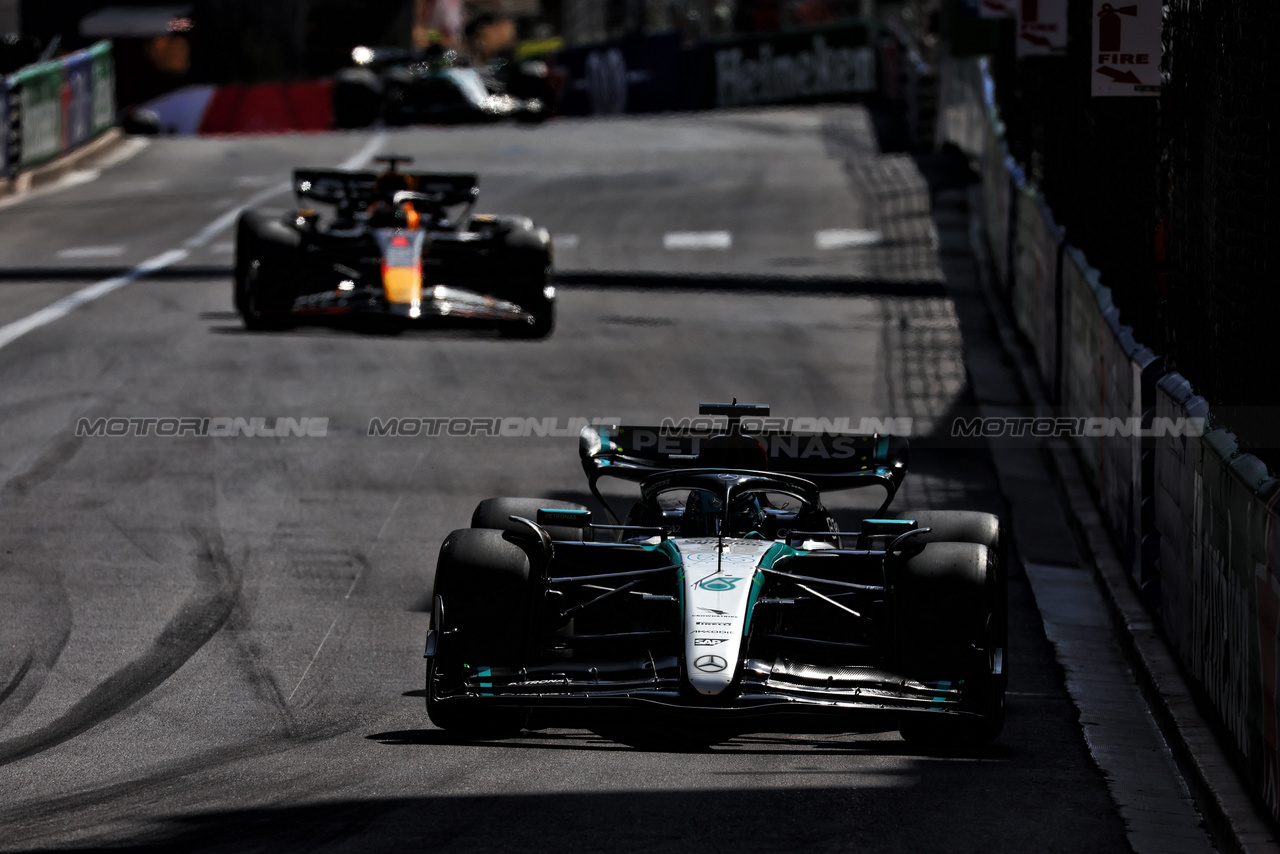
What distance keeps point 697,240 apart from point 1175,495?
17.3m

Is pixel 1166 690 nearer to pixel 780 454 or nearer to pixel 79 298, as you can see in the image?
pixel 780 454

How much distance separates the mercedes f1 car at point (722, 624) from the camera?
791cm

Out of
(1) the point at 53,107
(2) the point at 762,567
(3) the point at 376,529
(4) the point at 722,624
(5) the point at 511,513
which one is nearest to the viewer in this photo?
(4) the point at 722,624

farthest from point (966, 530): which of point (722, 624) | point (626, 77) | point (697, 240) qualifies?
point (626, 77)

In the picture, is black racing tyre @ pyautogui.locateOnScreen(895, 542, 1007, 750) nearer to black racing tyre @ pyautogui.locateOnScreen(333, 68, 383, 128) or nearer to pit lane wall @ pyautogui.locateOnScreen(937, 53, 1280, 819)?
pit lane wall @ pyautogui.locateOnScreen(937, 53, 1280, 819)

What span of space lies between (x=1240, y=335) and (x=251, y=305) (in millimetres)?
11592

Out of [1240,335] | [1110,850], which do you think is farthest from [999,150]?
[1110,850]

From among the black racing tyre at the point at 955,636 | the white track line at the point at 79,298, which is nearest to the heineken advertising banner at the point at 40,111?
the white track line at the point at 79,298

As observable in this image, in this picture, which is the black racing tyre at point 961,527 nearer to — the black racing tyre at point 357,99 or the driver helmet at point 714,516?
the driver helmet at point 714,516

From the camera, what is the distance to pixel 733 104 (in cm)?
4469

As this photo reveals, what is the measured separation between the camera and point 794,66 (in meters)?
44.0

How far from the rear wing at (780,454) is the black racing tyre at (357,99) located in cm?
3251

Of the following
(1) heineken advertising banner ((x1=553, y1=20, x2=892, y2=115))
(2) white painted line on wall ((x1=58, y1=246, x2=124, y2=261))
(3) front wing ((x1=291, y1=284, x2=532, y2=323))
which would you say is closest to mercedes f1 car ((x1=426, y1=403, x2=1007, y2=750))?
(3) front wing ((x1=291, y1=284, x2=532, y2=323))

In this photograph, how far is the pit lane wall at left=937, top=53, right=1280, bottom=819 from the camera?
23.6ft
